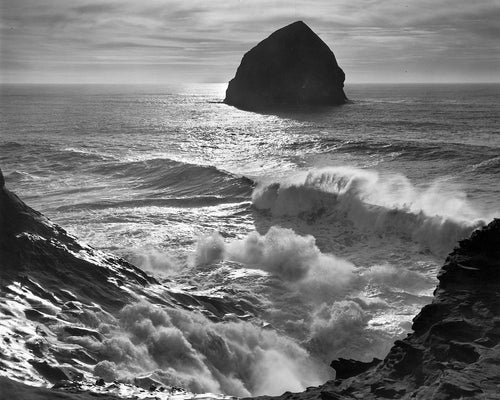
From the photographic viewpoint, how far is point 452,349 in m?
5.50

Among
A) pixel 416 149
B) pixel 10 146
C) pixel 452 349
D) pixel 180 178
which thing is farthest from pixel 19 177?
pixel 452 349

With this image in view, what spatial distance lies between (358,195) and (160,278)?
9.80 metres

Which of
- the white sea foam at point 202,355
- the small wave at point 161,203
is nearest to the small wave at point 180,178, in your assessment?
the small wave at point 161,203

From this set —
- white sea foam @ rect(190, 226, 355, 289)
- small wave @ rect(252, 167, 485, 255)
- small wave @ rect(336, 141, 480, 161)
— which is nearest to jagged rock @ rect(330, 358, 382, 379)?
white sea foam @ rect(190, 226, 355, 289)

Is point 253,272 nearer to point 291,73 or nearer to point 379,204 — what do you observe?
point 379,204

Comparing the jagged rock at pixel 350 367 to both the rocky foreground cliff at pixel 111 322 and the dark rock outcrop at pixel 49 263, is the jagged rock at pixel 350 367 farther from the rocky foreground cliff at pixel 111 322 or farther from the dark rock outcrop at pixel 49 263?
the dark rock outcrop at pixel 49 263

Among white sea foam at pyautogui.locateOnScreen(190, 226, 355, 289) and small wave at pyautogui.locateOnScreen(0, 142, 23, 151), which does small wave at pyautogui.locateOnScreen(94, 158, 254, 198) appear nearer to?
white sea foam at pyautogui.locateOnScreen(190, 226, 355, 289)

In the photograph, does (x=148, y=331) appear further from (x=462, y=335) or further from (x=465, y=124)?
(x=465, y=124)

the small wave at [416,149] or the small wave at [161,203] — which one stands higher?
the small wave at [416,149]

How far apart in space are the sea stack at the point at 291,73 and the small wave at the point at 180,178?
51.6 m

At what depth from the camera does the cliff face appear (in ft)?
16.5

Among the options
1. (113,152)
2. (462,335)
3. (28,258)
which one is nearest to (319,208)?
(28,258)

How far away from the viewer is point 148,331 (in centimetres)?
945

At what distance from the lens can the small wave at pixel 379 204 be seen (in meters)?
17.2
